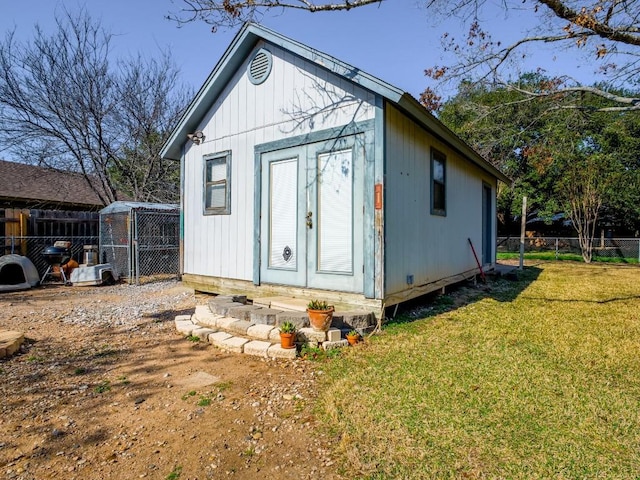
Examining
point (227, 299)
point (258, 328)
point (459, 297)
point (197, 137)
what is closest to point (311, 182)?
point (227, 299)

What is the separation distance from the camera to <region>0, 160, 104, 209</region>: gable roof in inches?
526

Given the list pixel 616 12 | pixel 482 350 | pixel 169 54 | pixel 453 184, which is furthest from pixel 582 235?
pixel 169 54

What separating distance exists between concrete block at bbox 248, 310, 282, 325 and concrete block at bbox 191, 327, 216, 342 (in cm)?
54

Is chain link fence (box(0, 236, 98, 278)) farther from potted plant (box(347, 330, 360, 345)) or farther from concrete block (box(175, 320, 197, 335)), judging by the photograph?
potted plant (box(347, 330, 360, 345))

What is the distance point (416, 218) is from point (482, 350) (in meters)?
2.53

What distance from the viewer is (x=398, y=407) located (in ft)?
8.98

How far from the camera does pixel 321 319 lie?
13.6ft

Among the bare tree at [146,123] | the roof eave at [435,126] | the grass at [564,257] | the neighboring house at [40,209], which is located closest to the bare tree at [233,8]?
the roof eave at [435,126]

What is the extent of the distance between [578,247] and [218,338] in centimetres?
2015

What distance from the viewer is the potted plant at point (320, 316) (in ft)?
13.5

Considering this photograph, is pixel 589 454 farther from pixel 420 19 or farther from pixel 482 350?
pixel 420 19

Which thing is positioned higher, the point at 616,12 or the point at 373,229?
the point at 616,12

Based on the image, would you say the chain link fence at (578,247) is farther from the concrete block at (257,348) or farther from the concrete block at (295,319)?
the concrete block at (257,348)

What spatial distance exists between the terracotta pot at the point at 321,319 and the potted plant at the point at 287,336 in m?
0.28
